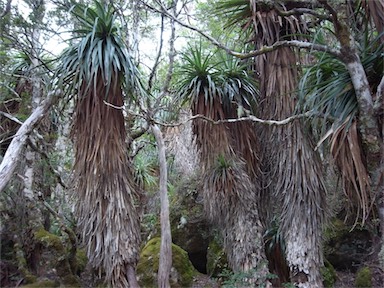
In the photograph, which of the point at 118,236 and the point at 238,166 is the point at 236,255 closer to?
the point at 238,166

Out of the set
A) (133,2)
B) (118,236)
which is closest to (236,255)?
(118,236)

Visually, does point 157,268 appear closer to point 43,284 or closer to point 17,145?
point 43,284

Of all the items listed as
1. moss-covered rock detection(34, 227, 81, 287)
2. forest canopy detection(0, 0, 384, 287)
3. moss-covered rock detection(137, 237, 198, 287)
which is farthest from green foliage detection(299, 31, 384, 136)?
moss-covered rock detection(34, 227, 81, 287)

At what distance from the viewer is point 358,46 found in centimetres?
305

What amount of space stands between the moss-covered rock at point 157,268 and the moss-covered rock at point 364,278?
248 cm

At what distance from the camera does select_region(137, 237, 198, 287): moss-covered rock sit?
5.38m

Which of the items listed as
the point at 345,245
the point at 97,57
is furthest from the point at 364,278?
the point at 97,57

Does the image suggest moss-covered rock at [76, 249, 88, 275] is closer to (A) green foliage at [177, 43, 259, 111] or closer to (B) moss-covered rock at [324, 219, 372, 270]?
(A) green foliage at [177, 43, 259, 111]

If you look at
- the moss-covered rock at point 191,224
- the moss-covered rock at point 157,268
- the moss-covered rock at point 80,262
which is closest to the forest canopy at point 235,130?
the moss-covered rock at point 80,262

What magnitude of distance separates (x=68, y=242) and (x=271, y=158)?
10.4ft

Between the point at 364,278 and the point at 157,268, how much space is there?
3.05m

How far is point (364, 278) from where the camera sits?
524 cm

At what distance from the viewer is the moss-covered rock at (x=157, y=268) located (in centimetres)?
538

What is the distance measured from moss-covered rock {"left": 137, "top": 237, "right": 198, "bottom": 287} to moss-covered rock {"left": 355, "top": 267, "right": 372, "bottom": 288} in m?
2.48
